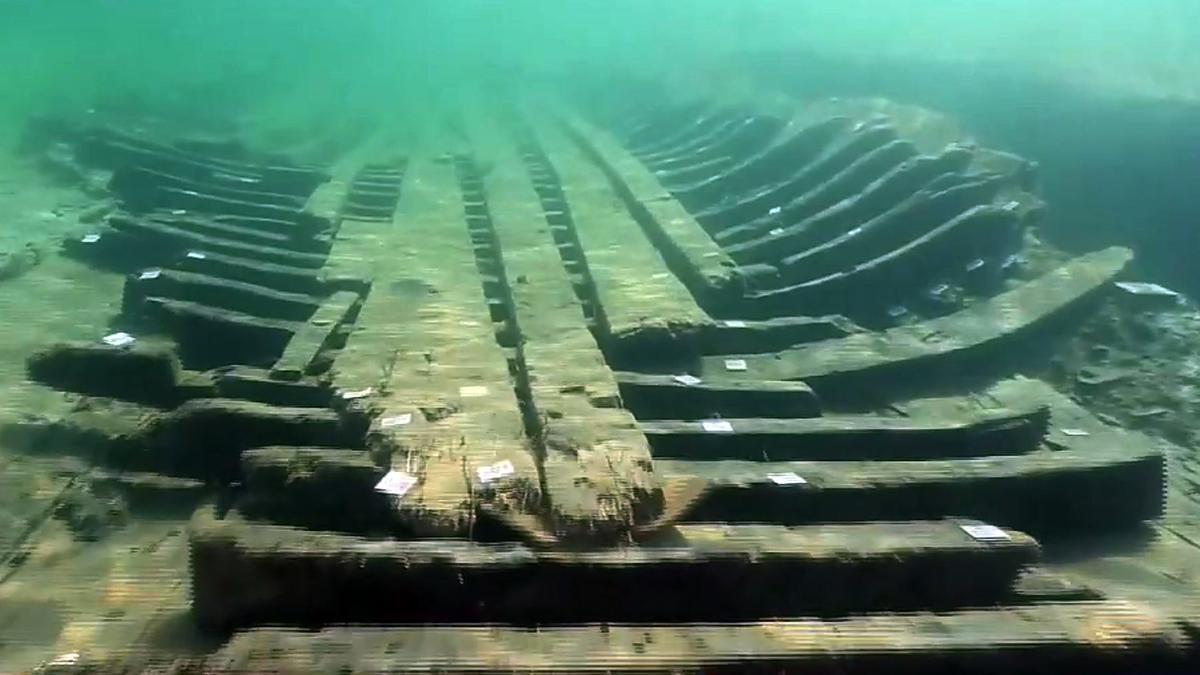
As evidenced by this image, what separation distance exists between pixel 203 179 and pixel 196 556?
31.1ft

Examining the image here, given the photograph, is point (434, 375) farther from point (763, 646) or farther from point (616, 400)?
point (763, 646)

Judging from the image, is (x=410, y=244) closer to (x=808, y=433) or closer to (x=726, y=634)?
(x=808, y=433)

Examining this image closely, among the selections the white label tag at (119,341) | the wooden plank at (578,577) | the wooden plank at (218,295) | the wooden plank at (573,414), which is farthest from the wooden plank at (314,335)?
the wooden plank at (578,577)

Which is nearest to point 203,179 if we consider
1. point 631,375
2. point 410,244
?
point 410,244

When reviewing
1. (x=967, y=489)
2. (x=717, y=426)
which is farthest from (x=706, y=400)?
(x=967, y=489)

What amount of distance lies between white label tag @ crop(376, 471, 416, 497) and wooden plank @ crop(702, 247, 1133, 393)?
95.3 inches

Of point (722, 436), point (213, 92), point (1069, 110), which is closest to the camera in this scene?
point (722, 436)

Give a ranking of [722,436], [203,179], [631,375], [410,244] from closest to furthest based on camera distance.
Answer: [722,436] → [631,375] → [410,244] → [203,179]

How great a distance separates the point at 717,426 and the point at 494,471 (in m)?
1.44

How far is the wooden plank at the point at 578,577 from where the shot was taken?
362cm

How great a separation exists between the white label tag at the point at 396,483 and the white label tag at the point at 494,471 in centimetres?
30

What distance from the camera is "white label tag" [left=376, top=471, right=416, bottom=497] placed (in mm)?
4039

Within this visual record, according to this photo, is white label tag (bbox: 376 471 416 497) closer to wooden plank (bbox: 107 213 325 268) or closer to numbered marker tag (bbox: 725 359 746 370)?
numbered marker tag (bbox: 725 359 746 370)

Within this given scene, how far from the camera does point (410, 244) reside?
826cm
